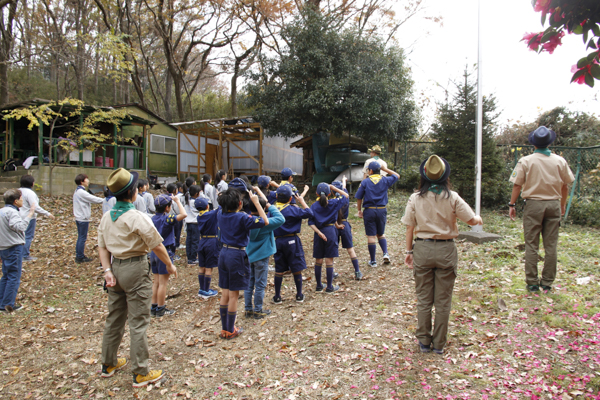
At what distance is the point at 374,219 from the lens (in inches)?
260

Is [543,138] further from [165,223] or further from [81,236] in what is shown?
[81,236]

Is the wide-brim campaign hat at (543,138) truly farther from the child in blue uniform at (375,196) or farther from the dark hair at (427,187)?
the child in blue uniform at (375,196)

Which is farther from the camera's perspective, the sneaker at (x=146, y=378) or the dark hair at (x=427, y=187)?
the dark hair at (x=427, y=187)

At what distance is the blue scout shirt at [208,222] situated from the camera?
565 centimetres

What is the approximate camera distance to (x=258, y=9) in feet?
62.4

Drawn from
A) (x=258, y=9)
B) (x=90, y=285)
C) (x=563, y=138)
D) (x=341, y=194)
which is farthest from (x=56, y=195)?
(x=563, y=138)

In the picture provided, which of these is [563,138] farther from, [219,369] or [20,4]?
[20,4]

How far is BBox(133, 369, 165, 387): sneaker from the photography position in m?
3.35

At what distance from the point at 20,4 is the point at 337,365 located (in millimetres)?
27417

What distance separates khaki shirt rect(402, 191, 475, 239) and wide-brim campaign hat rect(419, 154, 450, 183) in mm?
158

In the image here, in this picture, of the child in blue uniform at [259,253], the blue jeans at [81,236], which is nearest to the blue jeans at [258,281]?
the child in blue uniform at [259,253]

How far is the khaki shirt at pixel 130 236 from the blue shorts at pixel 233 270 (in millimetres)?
1053

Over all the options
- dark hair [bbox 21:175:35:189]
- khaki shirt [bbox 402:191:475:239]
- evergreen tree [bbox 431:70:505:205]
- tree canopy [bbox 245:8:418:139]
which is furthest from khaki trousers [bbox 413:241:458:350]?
tree canopy [bbox 245:8:418:139]

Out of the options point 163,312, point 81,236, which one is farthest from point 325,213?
point 81,236
